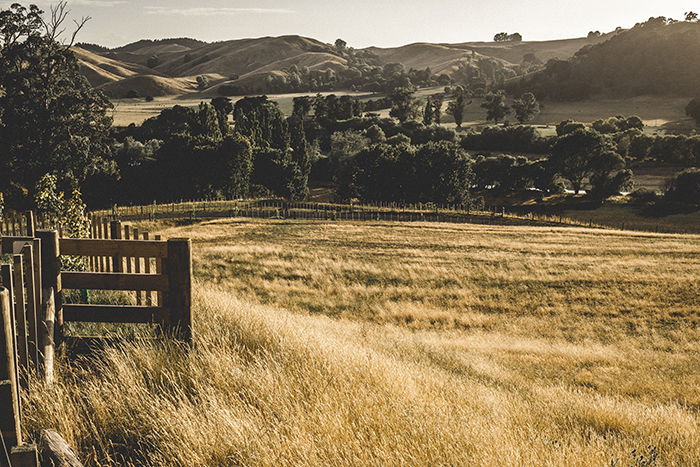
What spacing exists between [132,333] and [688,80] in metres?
232

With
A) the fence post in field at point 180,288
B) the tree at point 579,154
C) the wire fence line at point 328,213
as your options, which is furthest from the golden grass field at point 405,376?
the tree at point 579,154

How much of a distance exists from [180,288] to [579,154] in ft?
327

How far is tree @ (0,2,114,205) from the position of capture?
146ft

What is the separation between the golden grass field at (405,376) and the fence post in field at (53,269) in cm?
70

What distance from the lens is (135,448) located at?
547 cm

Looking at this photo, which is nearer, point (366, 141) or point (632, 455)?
point (632, 455)

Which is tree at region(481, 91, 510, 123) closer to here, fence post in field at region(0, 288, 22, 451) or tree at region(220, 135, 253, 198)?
tree at region(220, 135, 253, 198)

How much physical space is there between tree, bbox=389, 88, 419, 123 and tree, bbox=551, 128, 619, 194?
64.6m

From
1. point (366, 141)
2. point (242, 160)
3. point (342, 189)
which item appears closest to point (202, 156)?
point (242, 160)

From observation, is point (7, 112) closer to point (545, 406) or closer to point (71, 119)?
point (71, 119)

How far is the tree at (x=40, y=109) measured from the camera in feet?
146

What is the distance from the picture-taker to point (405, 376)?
7598 mm

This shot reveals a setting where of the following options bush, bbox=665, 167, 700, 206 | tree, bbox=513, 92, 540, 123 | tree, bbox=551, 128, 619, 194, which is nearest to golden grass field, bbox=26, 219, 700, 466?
bush, bbox=665, 167, 700, 206

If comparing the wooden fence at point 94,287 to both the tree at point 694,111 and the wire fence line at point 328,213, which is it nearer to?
the wire fence line at point 328,213
